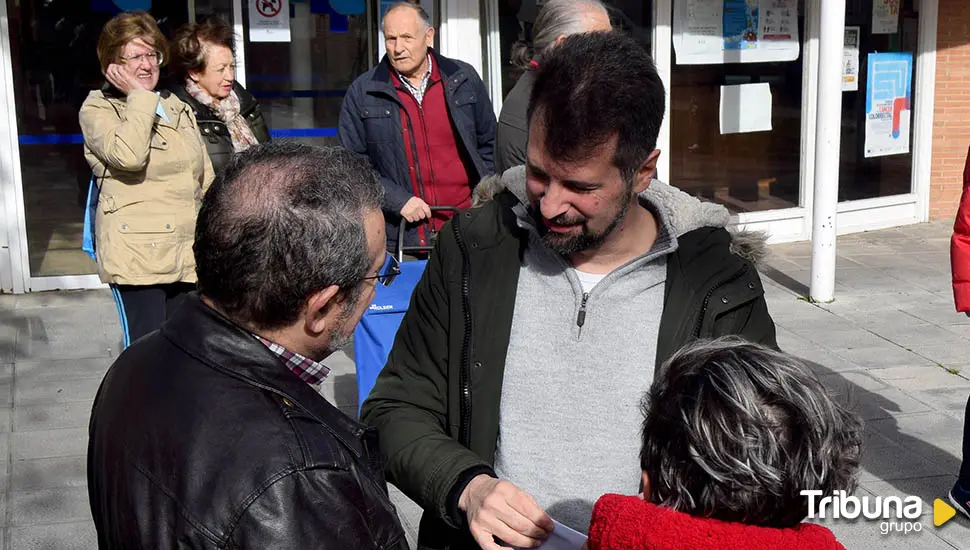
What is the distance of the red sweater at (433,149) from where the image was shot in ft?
17.1

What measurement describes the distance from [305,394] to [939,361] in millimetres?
5518

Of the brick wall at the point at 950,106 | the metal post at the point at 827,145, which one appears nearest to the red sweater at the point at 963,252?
the metal post at the point at 827,145

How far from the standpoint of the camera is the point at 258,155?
1.73 metres

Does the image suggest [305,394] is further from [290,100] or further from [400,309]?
[290,100]

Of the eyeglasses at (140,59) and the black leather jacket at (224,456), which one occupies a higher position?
the eyeglasses at (140,59)

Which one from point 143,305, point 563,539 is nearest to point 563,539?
point 563,539

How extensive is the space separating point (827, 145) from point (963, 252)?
11.3ft

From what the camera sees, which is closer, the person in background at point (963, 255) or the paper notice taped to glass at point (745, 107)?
the person in background at point (963, 255)

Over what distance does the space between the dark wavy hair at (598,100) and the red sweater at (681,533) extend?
0.82 meters

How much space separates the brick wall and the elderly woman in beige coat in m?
7.75

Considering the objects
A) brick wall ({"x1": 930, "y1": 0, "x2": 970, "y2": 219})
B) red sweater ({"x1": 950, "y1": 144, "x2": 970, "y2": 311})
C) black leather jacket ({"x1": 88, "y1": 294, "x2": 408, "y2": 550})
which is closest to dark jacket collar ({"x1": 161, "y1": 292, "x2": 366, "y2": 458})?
black leather jacket ({"x1": 88, "y1": 294, "x2": 408, "y2": 550})

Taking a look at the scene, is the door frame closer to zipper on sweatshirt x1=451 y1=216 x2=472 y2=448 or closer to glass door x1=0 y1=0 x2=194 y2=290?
glass door x1=0 y1=0 x2=194 y2=290

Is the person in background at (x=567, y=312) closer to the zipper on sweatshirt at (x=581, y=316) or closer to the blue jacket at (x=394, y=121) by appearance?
Result: the zipper on sweatshirt at (x=581, y=316)

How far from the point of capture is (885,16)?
31.9ft
